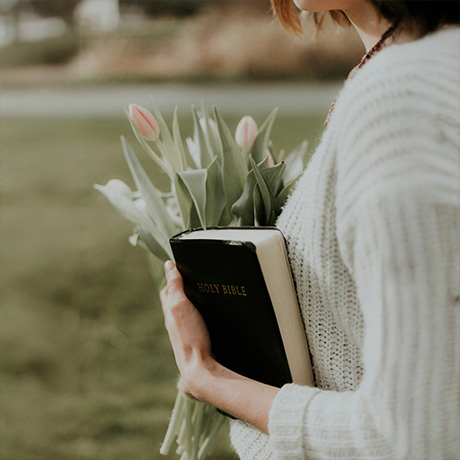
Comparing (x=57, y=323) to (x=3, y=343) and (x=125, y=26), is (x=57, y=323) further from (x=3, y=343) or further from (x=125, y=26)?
(x=125, y=26)

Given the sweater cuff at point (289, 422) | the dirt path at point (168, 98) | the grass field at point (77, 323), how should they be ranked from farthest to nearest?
the dirt path at point (168, 98) → the grass field at point (77, 323) → the sweater cuff at point (289, 422)

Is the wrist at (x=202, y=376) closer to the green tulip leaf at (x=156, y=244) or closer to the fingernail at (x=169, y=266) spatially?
the fingernail at (x=169, y=266)

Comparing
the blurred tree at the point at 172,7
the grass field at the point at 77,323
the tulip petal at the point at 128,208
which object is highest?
the tulip petal at the point at 128,208

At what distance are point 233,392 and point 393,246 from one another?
289mm

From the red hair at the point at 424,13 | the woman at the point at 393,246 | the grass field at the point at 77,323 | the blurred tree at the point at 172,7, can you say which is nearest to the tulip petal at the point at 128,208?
the woman at the point at 393,246

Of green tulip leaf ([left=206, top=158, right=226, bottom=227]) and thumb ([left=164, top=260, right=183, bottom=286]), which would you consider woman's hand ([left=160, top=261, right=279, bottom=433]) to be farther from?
green tulip leaf ([left=206, top=158, right=226, bottom=227])

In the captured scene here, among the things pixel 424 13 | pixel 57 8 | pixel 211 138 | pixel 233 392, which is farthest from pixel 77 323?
pixel 57 8

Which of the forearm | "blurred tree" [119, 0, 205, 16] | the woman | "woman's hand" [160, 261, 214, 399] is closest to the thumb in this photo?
"woman's hand" [160, 261, 214, 399]

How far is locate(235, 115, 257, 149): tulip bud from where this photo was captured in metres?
0.97

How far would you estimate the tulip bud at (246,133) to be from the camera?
0.97m

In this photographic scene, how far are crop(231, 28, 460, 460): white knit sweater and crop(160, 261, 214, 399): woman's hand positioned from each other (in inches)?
7.9

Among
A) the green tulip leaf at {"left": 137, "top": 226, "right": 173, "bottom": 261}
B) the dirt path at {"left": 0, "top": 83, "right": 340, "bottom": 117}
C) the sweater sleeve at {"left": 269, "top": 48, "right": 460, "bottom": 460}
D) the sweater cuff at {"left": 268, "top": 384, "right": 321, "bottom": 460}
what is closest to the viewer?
the sweater sleeve at {"left": 269, "top": 48, "right": 460, "bottom": 460}

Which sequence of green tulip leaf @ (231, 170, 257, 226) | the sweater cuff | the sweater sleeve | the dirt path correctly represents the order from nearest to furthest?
the sweater sleeve → the sweater cuff → green tulip leaf @ (231, 170, 257, 226) → the dirt path

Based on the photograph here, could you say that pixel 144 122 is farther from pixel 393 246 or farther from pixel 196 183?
pixel 393 246
